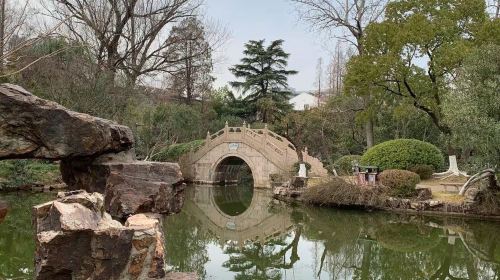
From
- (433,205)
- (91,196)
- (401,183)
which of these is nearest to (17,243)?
(91,196)

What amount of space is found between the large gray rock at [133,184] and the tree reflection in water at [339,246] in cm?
160

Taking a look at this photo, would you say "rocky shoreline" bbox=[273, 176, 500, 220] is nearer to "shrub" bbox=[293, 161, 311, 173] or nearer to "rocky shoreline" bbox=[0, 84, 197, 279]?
"shrub" bbox=[293, 161, 311, 173]

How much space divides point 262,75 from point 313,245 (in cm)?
2073

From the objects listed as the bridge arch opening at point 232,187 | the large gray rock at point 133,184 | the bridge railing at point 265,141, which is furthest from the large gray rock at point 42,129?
the bridge railing at point 265,141

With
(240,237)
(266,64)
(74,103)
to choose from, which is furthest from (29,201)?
(266,64)

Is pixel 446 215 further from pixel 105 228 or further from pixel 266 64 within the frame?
pixel 266 64

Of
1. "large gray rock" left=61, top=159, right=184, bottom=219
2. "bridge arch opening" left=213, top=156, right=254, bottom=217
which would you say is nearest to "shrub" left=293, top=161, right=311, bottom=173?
"bridge arch opening" left=213, top=156, right=254, bottom=217

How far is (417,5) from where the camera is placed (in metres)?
16.6

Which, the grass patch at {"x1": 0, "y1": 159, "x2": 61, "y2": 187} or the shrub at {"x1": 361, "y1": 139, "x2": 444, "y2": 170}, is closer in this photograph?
the shrub at {"x1": 361, "y1": 139, "x2": 444, "y2": 170}

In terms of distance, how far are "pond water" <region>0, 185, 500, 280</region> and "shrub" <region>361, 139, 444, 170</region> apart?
2831mm

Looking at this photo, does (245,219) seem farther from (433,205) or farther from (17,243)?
(17,243)

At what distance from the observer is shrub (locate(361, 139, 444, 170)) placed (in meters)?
16.1

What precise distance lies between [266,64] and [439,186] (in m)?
17.2

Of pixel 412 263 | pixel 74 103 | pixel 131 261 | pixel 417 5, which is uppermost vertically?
pixel 417 5
